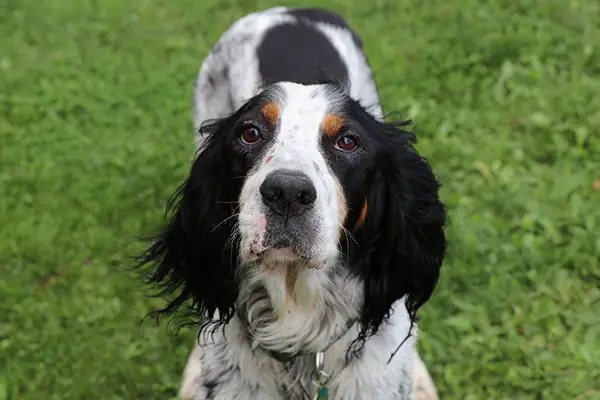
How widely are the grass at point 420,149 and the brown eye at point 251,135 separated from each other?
1.49m

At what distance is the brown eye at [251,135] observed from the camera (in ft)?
9.11

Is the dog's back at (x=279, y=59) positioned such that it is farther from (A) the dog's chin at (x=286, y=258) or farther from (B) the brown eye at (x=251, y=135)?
(A) the dog's chin at (x=286, y=258)

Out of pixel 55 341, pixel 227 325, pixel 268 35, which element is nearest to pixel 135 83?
pixel 268 35

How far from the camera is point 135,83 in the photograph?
579 cm

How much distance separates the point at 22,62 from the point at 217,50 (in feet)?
7.57

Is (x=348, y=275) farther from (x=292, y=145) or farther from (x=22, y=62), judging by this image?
(x=22, y=62)

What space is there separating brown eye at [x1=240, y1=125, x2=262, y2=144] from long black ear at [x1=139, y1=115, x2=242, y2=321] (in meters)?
0.12

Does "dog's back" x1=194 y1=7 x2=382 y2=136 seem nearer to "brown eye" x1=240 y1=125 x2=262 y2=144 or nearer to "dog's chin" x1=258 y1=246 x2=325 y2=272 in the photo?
"brown eye" x1=240 y1=125 x2=262 y2=144

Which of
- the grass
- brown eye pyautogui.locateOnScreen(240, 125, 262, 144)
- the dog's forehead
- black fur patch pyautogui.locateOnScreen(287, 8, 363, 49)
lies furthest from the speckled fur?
black fur patch pyautogui.locateOnScreen(287, 8, 363, 49)

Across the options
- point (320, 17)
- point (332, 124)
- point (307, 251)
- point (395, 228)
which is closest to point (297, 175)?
point (307, 251)

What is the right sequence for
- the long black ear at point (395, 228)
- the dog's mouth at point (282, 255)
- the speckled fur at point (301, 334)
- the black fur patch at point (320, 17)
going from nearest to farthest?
the dog's mouth at point (282, 255) → the speckled fur at point (301, 334) → the long black ear at point (395, 228) → the black fur patch at point (320, 17)

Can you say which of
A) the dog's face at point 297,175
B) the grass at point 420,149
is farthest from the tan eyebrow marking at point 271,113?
the grass at point 420,149

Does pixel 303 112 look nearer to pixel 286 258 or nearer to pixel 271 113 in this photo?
pixel 271 113

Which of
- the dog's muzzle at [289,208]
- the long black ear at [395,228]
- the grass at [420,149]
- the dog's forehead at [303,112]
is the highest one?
the dog's forehead at [303,112]
